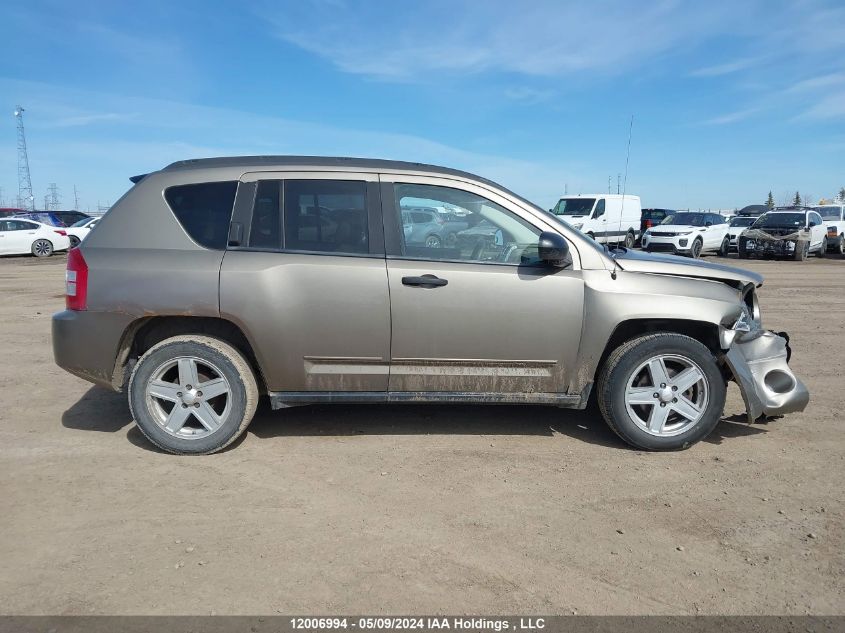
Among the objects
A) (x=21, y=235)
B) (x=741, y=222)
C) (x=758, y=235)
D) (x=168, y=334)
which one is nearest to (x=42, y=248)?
(x=21, y=235)

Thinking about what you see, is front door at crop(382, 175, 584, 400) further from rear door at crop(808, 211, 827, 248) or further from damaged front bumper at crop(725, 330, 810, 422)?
rear door at crop(808, 211, 827, 248)

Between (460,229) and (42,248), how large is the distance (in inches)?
893

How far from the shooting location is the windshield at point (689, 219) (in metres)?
22.7

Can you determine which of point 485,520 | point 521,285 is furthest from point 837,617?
point 521,285

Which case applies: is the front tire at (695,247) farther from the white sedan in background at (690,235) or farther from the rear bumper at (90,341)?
the rear bumper at (90,341)

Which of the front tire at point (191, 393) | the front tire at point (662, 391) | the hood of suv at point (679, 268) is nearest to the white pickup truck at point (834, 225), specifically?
the hood of suv at point (679, 268)

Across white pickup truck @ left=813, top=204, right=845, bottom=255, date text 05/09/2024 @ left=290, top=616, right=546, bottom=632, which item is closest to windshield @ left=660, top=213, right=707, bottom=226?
white pickup truck @ left=813, top=204, right=845, bottom=255

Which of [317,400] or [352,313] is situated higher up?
[352,313]

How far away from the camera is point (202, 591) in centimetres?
270

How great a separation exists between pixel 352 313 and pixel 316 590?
1.81 m

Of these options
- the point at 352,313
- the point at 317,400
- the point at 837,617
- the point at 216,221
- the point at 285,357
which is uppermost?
the point at 216,221

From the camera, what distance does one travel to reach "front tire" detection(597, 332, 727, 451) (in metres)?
4.17

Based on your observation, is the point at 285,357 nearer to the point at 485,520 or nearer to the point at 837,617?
the point at 485,520

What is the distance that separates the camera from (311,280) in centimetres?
404
